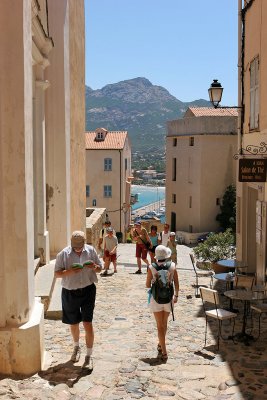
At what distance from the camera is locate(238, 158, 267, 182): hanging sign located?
32.6 feet

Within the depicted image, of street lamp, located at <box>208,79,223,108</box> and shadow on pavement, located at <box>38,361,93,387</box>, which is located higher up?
street lamp, located at <box>208,79,223,108</box>

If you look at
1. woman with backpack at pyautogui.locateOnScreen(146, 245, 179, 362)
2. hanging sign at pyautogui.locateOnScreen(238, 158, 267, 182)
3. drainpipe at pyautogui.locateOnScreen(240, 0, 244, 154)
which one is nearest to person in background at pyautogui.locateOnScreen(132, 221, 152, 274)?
drainpipe at pyautogui.locateOnScreen(240, 0, 244, 154)

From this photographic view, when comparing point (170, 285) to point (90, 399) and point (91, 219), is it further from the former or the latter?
point (91, 219)

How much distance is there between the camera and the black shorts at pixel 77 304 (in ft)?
20.4

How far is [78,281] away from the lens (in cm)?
616

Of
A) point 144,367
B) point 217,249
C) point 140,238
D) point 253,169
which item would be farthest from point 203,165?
point 144,367

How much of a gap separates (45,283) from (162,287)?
9.89 ft

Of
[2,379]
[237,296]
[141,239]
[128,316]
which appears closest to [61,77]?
[141,239]

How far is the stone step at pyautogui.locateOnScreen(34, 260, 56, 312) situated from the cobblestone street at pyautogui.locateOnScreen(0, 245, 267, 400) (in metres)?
0.44

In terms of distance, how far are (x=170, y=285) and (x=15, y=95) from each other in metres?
3.02

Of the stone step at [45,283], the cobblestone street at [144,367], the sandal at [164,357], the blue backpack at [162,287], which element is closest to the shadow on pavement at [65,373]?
the cobblestone street at [144,367]

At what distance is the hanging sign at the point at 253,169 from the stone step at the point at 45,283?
13.6ft

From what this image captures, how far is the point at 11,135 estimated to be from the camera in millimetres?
5656

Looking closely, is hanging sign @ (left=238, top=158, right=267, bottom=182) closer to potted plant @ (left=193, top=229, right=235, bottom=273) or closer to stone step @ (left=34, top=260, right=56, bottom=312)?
stone step @ (left=34, top=260, right=56, bottom=312)
